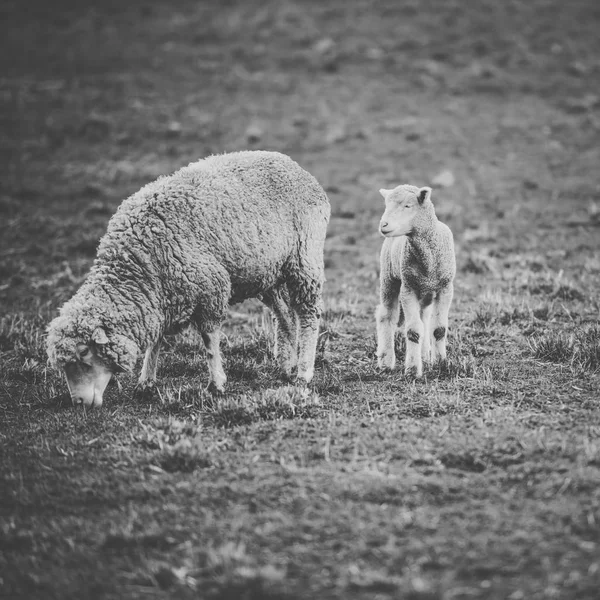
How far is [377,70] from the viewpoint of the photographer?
86.1 ft

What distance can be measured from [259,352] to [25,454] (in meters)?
3.21

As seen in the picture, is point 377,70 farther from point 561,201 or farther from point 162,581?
point 162,581

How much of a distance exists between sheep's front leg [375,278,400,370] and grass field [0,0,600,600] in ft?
0.94

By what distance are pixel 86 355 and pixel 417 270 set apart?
3.41 meters

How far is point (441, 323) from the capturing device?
7.41m

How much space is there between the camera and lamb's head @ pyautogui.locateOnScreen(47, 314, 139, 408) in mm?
6328

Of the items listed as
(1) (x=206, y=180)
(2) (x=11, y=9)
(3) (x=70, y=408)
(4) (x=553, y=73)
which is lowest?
(3) (x=70, y=408)

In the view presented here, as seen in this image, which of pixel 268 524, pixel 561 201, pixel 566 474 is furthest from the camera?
pixel 561 201

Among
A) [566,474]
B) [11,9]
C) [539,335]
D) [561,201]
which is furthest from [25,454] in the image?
[11,9]

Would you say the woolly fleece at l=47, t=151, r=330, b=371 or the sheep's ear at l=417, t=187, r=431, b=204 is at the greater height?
the sheep's ear at l=417, t=187, r=431, b=204

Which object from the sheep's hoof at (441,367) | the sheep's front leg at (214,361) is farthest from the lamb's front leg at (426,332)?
the sheep's front leg at (214,361)

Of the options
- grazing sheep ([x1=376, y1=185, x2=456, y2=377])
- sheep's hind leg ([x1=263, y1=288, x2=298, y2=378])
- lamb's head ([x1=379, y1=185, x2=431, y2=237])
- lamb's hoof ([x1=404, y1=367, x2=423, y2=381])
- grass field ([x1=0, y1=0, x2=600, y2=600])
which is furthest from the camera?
sheep's hind leg ([x1=263, y1=288, x2=298, y2=378])

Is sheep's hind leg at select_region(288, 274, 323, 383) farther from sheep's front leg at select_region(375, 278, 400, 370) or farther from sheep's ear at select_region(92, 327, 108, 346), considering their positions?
sheep's ear at select_region(92, 327, 108, 346)

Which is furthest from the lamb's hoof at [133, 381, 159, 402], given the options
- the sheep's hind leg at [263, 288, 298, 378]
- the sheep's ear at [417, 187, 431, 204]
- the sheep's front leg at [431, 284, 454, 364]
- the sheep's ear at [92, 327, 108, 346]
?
the sheep's ear at [417, 187, 431, 204]
